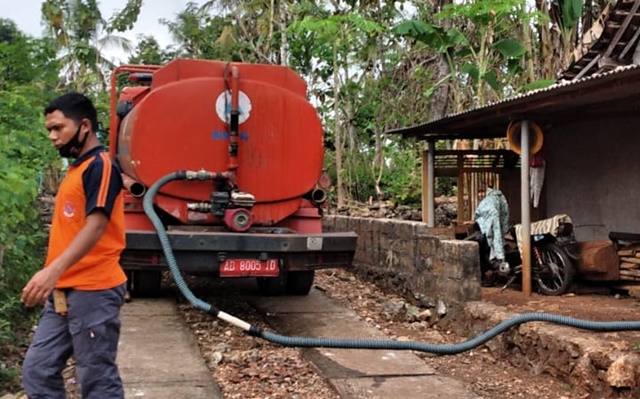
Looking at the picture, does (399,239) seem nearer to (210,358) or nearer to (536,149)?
(536,149)

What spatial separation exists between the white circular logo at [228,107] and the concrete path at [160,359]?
201cm

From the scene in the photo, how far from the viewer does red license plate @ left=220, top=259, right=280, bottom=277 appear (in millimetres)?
5957

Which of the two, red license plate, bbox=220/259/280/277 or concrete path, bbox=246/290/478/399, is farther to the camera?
red license plate, bbox=220/259/280/277

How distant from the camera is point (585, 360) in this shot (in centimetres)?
473

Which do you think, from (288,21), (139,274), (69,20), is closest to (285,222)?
(139,274)

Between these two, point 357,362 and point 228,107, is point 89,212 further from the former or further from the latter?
point 228,107

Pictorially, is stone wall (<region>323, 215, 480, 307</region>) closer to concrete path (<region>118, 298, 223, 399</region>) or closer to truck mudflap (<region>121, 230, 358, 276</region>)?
truck mudflap (<region>121, 230, 358, 276</region>)

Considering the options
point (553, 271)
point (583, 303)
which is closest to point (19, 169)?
point (583, 303)

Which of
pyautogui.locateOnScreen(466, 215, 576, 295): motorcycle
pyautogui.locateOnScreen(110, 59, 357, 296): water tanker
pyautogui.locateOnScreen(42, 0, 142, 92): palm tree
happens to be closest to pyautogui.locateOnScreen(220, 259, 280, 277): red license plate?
pyautogui.locateOnScreen(110, 59, 357, 296): water tanker

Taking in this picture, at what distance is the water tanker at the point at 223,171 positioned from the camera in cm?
596

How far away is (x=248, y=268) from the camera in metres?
6.02

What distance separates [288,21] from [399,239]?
1192cm

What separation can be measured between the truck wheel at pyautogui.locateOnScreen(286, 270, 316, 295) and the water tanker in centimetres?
107

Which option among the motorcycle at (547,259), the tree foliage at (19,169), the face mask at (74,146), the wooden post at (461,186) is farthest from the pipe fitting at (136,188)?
the wooden post at (461,186)
